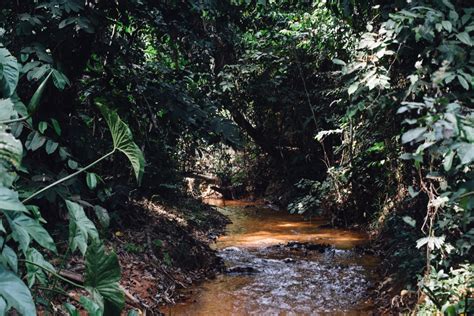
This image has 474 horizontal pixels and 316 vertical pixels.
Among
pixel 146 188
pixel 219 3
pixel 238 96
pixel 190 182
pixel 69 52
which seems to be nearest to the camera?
pixel 69 52

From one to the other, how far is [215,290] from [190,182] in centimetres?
647

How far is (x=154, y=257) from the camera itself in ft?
15.3

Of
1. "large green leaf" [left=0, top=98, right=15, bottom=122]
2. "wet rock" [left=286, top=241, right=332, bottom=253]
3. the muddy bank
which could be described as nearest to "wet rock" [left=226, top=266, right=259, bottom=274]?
the muddy bank

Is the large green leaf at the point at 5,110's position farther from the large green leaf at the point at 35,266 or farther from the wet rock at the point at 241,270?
the wet rock at the point at 241,270

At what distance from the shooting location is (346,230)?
7793mm

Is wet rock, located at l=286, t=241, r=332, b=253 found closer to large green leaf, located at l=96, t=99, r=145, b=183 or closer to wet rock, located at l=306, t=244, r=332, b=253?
wet rock, located at l=306, t=244, r=332, b=253

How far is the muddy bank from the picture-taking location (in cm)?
401

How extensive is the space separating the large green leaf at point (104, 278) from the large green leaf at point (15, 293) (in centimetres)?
43

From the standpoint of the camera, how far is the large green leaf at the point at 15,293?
1.11m

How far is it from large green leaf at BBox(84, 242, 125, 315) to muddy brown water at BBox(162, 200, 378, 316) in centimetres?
239

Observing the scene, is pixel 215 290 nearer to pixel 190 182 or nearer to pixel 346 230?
pixel 346 230

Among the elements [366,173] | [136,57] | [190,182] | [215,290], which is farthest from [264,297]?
[190,182]

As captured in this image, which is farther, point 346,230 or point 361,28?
point 346,230

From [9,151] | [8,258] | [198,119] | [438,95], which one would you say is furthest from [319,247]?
[9,151]
